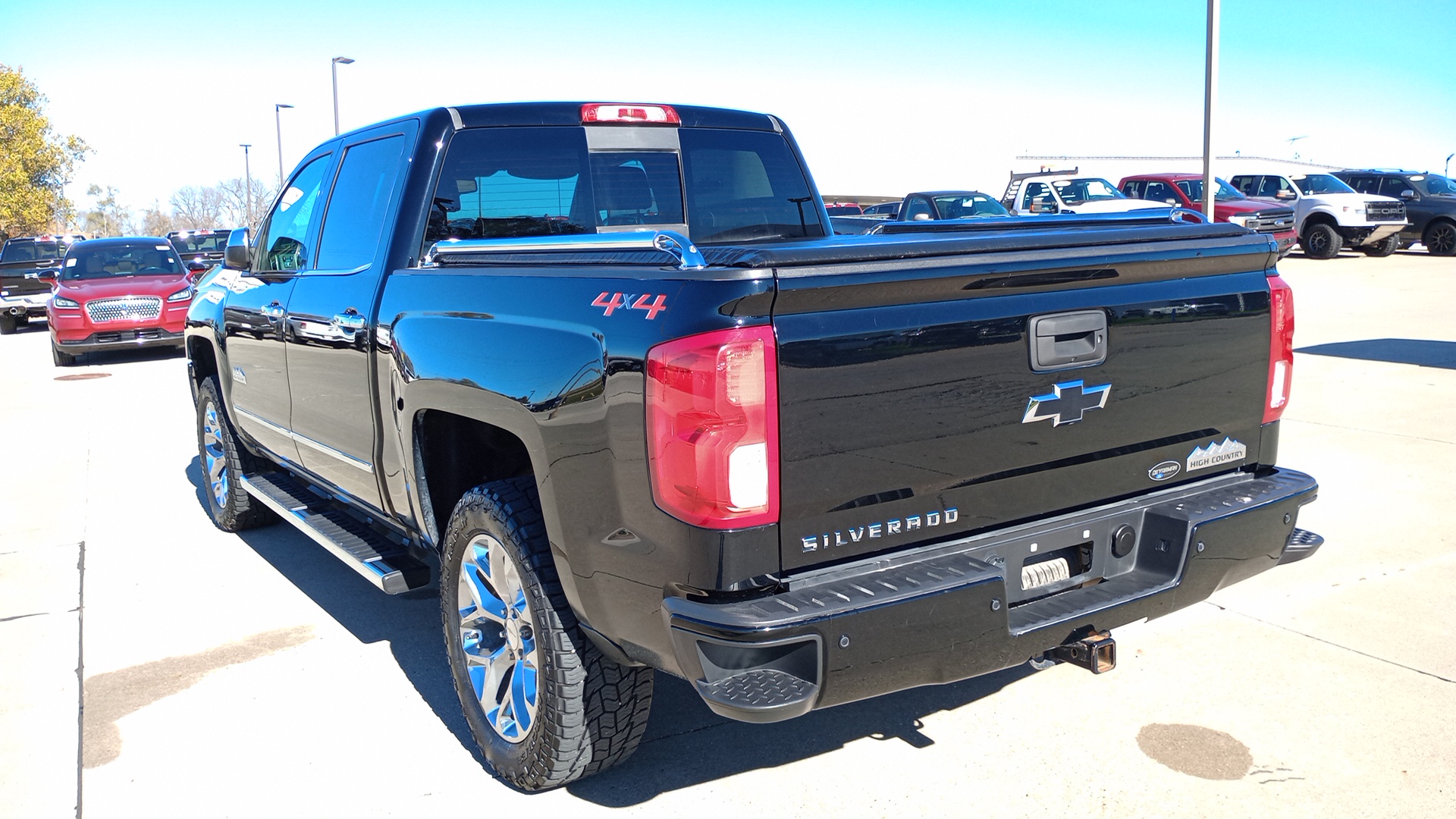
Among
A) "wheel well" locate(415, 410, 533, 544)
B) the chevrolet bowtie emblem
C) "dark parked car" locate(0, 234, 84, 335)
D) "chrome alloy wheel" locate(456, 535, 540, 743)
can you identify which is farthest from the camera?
"dark parked car" locate(0, 234, 84, 335)

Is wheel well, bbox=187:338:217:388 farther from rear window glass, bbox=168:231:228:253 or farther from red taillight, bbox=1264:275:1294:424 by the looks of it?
rear window glass, bbox=168:231:228:253

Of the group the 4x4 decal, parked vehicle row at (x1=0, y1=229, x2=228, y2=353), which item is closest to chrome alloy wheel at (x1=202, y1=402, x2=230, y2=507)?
the 4x4 decal

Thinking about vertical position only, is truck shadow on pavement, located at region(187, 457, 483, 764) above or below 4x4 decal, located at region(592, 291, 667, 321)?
below

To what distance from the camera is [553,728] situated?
10.3ft

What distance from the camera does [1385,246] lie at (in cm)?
2527

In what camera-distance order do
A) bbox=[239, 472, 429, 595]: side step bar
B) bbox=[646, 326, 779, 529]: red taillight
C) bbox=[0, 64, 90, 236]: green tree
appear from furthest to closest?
bbox=[0, 64, 90, 236]: green tree, bbox=[239, 472, 429, 595]: side step bar, bbox=[646, 326, 779, 529]: red taillight

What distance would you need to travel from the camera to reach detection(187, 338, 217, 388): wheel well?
21.1 feet

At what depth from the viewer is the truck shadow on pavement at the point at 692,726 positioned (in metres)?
3.47

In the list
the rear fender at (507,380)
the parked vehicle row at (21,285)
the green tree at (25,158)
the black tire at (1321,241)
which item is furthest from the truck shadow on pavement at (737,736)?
the green tree at (25,158)

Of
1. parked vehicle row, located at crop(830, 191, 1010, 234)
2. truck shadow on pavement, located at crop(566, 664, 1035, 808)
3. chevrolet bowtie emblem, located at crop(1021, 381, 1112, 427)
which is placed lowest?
truck shadow on pavement, located at crop(566, 664, 1035, 808)

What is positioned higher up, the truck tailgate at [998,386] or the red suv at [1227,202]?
the red suv at [1227,202]

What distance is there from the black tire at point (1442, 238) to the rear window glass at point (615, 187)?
2558cm

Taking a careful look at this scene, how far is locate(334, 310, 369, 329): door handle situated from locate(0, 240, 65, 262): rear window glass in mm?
24034

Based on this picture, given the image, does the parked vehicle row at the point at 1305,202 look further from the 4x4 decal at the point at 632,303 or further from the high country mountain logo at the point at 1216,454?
the 4x4 decal at the point at 632,303
